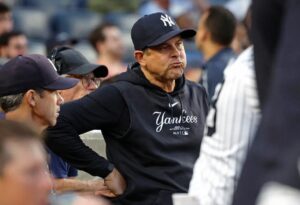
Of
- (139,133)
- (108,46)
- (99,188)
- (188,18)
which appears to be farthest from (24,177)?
(188,18)

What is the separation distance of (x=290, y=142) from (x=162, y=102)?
3.81m

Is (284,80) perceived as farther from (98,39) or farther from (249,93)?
(98,39)

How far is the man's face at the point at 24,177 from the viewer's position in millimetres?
2469

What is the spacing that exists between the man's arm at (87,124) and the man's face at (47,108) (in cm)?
36

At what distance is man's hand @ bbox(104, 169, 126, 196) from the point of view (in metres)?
5.55

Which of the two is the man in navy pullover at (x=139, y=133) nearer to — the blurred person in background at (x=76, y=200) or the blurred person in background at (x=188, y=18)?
the blurred person in background at (x=76, y=200)

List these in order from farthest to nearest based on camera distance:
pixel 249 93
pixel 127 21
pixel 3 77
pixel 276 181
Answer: pixel 127 21
pixel 3 77
pixel 249 93
pixel 276 181

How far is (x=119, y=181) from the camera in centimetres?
556

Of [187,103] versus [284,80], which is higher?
[284,80]

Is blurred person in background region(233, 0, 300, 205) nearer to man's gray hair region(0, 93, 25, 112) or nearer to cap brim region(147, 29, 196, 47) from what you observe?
man's gray hair region(0, 93, 25, 112)

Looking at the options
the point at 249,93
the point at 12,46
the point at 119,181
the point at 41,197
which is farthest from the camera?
the point at 12,46

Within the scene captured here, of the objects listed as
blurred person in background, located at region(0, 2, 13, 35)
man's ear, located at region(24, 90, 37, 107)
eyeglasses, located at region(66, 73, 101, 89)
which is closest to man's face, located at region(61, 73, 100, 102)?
eyeglasses, located at region(66, 73, 101, 89)

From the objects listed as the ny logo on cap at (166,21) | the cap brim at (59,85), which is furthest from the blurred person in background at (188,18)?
the cap brim at (59,85)

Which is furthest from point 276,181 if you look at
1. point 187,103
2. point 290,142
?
point 187,103
